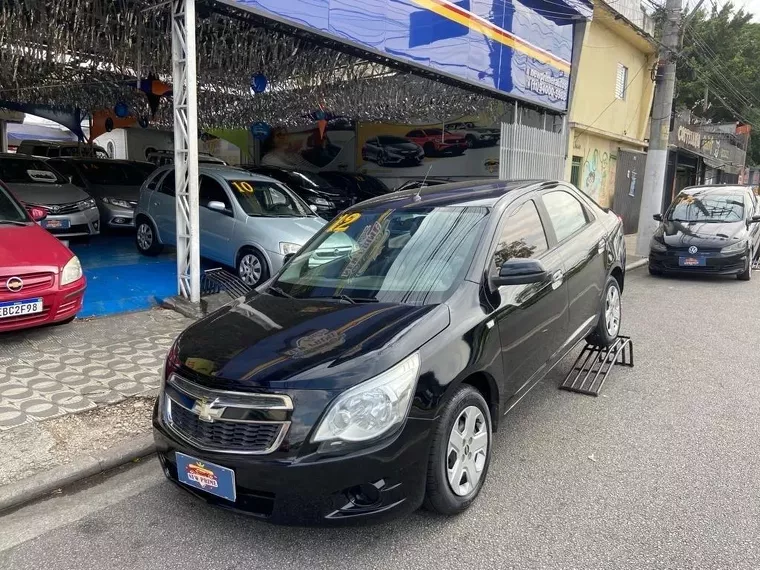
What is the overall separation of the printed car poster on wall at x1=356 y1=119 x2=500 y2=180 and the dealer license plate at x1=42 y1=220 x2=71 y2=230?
10.7 meters

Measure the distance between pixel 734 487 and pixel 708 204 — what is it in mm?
8989

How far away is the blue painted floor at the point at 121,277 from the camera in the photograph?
682 cm

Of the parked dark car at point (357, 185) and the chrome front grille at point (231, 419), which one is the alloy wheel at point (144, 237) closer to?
the parked dark car at point (357, 185)

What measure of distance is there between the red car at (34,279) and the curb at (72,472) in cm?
204

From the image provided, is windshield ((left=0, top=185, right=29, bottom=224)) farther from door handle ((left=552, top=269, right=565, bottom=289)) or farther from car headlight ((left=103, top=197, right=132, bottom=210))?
door handle ((left=552, top=269, right=565, bottom=289))

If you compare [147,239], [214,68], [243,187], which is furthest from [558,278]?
[214,68]

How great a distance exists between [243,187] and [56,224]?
3.38 metres

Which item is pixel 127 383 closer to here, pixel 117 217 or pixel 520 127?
pixel 117 217

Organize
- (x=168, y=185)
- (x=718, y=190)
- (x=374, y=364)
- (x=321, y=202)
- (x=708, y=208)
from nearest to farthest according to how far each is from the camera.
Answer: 1. (x=374, y=364)
2. (x=168, y=185)
3. (x=708, y=208)
4. (x=718, y=190)
5. (x=321, y=202)

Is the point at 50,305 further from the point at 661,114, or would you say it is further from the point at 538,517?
the point at 661,114

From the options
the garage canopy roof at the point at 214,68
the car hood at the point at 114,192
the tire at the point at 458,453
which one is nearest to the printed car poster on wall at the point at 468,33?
the garage canopy roof at the point at 214,68

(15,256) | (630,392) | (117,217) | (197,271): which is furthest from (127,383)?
(117,217)

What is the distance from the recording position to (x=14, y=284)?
4902 millimetres

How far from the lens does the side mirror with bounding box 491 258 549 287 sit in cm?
321
